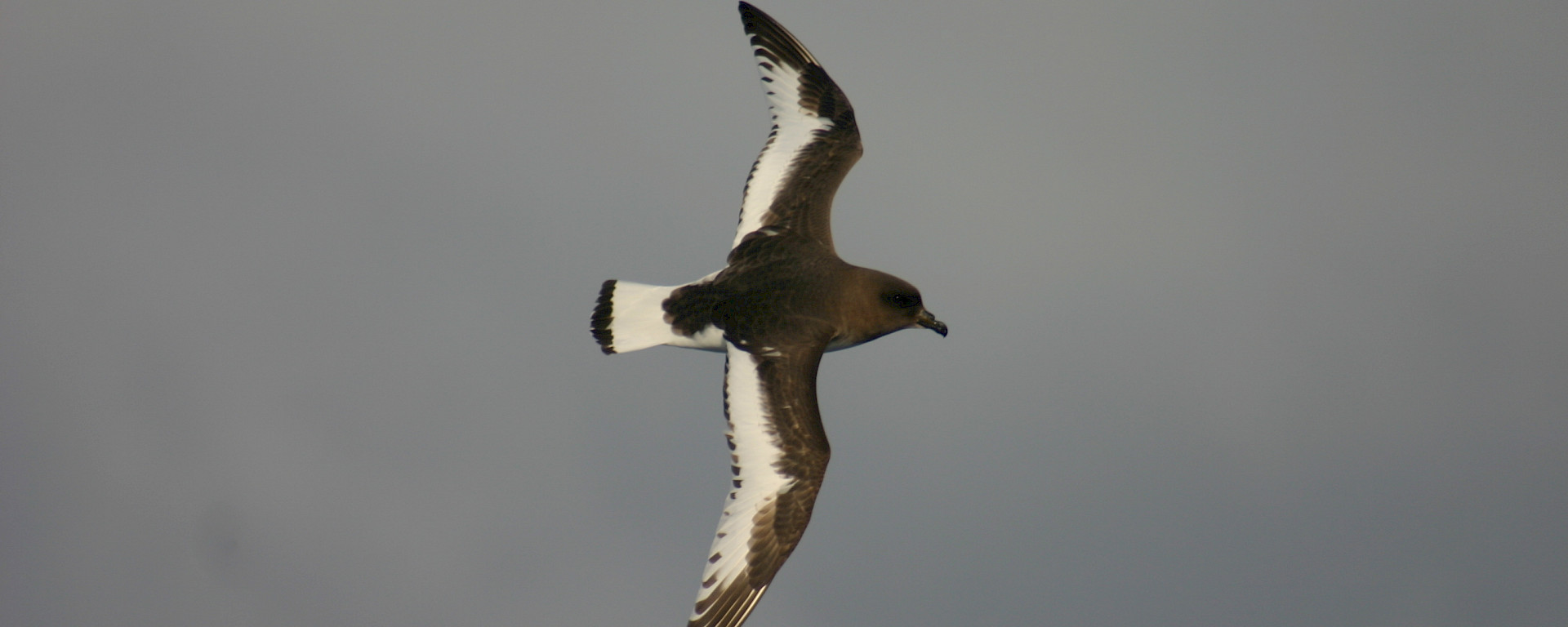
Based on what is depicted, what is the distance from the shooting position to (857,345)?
41.4 feet

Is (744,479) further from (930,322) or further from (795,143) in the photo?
(795,143)

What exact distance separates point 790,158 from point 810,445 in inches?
137

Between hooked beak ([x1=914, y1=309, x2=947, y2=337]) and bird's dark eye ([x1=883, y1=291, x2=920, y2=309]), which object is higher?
bird's dark eye ([x1=883, y1=291, x2=920, y2=309])

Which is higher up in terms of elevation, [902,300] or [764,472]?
[902,300]

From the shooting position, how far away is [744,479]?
11.6 meters

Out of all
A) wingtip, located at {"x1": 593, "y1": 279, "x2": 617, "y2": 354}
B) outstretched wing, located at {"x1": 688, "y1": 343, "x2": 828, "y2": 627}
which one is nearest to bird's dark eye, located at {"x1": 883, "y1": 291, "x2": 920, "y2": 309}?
outstretched wing, located at {"x1": 688, "y1": 343, "x2": 828, "y2": 627}

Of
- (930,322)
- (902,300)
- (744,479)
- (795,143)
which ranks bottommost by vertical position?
(744,479)

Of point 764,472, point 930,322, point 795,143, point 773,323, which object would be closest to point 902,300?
point 930,322

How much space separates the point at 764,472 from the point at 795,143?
13.1 feet

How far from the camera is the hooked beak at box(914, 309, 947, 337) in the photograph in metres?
12.6

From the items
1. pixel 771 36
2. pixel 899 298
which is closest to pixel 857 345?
pixel 899 298

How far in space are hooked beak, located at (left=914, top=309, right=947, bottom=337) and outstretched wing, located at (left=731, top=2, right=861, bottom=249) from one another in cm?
125

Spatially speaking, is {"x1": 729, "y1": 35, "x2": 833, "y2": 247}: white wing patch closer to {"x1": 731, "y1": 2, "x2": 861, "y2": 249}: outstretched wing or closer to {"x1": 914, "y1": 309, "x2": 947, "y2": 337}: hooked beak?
{"x1": 731, "y1": 2, "x2": 861, "y2": 249}: outstretched wing

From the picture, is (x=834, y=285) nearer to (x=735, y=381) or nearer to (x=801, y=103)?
(x=735, y=381)
